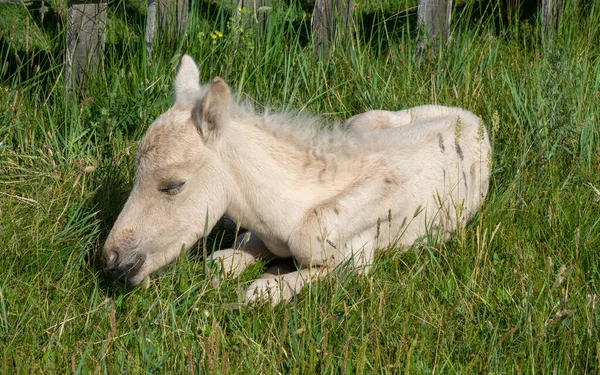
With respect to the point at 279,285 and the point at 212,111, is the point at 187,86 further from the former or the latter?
the point at 279,285

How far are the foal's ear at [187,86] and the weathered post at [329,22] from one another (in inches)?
75.9

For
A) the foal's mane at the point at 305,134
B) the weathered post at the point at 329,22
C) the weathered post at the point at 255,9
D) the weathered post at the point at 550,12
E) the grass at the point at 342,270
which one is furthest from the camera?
the weathered post at the point at 550,12

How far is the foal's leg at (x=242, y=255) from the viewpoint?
15.4 feet

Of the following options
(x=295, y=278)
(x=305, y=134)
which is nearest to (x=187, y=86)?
(x=305, y=134)

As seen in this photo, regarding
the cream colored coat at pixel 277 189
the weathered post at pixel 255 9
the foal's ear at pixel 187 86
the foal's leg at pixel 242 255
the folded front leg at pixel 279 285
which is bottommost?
the foal's leg at pixel 242 255

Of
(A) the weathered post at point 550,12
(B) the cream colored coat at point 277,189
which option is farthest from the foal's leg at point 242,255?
(A) the weathered post at point 550,12

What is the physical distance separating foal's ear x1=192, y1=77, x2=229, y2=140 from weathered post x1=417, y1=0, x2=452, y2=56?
2.80 m

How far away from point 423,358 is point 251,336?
795mm

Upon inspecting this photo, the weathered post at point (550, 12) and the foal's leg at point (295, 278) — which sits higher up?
the weathered post at point (550, 12)

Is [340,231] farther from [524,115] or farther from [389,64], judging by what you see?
[389,64]

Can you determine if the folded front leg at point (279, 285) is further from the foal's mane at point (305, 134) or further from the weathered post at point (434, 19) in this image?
the weathered post at point (434, 19)

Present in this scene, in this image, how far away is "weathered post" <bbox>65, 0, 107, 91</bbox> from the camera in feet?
20.5

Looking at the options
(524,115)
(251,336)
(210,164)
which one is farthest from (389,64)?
(251,336)

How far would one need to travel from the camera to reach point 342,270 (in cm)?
432
